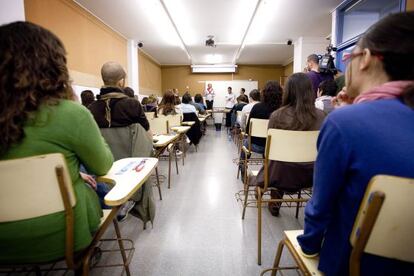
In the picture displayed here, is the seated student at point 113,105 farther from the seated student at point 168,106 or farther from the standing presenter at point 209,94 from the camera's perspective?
the standing presenter at point 209,94

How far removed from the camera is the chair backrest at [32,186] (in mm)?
723

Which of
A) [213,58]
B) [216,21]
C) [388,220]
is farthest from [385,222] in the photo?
[213,58]

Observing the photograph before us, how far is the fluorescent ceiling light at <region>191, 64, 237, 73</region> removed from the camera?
37.3 ft

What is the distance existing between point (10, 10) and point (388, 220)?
10.5ft

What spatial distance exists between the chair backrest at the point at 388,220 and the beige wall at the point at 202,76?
1143 centimetres

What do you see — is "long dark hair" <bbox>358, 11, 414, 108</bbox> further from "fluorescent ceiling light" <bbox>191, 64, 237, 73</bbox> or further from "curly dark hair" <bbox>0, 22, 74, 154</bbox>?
"fluorescent ceiling light" <bbox>191, 64, 237, 73</bbox>

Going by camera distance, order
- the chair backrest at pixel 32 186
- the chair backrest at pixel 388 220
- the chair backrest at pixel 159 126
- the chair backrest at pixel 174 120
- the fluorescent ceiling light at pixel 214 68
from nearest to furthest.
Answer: the chair backrest at pixel 388 220 → the chair backrest at pixel 32 186 → the chair backrest at pixel 159 126 → the chair backrest at pixel 174 120 → the fluorescent ceiling light at pixel 214 68

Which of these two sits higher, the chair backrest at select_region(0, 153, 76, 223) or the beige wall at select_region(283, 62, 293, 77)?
the beige wall at select_region(283, 62, 293, 77)

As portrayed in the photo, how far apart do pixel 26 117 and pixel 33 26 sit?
0.31m

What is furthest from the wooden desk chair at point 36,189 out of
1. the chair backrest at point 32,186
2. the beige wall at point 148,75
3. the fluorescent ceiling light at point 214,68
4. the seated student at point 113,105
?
the fluorescent ceiling light at point 214,68

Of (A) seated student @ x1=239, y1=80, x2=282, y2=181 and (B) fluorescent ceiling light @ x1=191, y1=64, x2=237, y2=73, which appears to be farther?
(B) fluorescent ceiling light @ x1=191, y1=64, x2=237, y2=73

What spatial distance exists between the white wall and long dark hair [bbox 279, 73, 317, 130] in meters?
2.62

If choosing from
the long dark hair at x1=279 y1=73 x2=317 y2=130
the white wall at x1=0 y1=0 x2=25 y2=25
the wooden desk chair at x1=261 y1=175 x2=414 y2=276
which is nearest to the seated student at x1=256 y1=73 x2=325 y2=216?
the long dark hair at x1=279 y1=73 x2=317 y2=130

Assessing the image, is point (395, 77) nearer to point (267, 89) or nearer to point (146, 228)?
point (146, 228)
